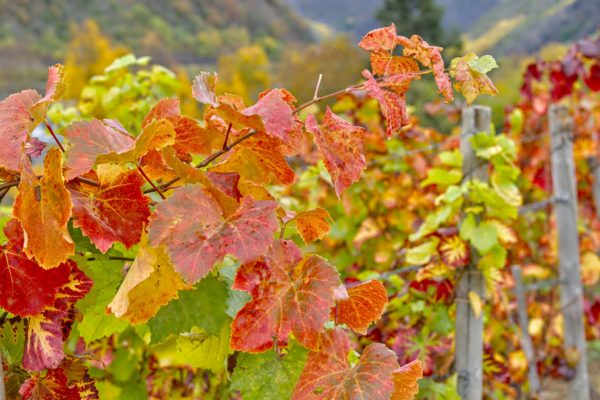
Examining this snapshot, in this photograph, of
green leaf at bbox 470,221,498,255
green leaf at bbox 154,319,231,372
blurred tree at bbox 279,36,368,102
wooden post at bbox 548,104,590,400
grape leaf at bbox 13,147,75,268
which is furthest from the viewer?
blurred tree at bbox 279,36,368,102

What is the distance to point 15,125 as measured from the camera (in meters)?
0.58

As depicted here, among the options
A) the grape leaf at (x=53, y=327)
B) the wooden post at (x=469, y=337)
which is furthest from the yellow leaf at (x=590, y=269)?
the grape leaf at (x=53, y=327)

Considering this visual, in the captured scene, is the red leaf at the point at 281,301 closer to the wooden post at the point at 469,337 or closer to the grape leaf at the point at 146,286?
the grape leaf at the point at 146,286

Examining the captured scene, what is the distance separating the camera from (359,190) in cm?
264

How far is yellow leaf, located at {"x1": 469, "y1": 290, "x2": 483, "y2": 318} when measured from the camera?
1.66 meters

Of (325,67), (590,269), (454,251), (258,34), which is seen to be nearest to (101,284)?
(454,251)

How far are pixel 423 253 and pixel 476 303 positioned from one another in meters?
0.18

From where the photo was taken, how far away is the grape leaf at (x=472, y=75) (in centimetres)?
69

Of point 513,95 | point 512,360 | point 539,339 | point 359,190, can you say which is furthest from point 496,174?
point 513,95

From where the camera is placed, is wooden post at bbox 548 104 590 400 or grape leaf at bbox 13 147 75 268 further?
wooden post at bbox 548 104 590 400

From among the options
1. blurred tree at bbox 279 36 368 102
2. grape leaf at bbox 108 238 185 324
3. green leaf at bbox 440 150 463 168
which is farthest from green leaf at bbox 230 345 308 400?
blurred tree at bbox 279 36 368 102

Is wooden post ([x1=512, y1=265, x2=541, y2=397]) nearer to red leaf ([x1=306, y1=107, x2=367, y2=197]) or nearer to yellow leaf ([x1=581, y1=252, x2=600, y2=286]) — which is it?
yellow leaf ([x1=581, y1=252, x2=600, y2=286])

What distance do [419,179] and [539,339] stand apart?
4.08ft

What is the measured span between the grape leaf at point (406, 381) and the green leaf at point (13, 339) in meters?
0.39
